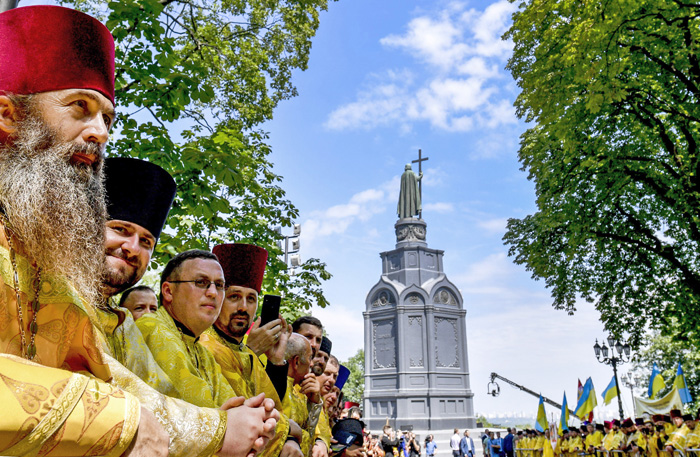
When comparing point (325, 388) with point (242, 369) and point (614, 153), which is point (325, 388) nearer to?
point (242, 369)

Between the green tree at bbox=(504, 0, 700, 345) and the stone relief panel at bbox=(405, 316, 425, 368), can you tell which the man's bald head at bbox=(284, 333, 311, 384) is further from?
the stone relief panel at bbox=(405, 316, 425, 368)

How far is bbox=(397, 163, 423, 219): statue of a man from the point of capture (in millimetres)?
30219

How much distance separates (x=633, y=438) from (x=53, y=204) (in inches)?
701

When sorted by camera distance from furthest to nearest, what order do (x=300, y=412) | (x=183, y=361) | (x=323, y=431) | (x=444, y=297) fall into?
(x=444, y=297) < (x=323, y=431) < (x=300, y=412) < (x=183, y=361)

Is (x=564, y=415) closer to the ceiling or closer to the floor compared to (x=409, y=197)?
closer to the floor

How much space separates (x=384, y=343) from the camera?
26438 mm

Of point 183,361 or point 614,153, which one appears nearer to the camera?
point 183,361

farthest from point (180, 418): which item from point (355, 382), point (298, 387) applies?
point (355, 382)

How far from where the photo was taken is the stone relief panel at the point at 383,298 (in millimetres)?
27127

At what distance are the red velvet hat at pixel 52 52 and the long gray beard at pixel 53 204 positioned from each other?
0.19m

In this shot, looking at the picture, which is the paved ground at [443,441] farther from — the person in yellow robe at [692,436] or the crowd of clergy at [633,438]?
the person in yellow robe at [692,436]

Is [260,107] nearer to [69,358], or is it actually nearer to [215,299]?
[215,299]

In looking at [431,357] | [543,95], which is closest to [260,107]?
[543,95]

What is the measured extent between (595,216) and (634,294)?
9.98 ft
